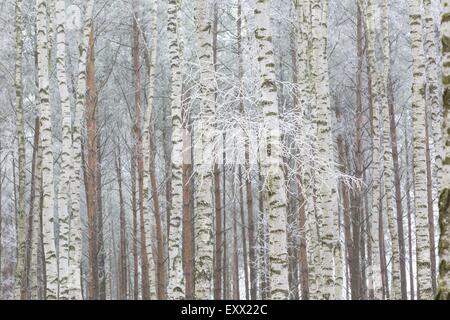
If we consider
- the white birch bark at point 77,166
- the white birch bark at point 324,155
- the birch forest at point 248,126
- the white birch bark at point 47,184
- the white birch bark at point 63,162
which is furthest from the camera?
the white birch bark at point 77,166

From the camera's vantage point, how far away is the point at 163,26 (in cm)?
1747

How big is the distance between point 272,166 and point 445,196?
7.67 ft

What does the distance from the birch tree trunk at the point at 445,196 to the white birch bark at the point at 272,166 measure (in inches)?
85.0

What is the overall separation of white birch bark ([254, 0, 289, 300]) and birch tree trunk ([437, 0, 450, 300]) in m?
2.16

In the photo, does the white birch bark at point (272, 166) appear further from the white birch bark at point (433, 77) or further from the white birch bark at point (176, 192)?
the white birch bark at point (433, 77)

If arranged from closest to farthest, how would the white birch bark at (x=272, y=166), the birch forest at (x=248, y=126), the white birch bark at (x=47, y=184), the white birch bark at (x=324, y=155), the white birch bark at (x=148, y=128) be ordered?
the white birch bark at (x=272, y=166) → the birch forest at (x=248, y=126) → the white birch bark at (x=324, y=155) → the white birch bark at (x=47, y=184) → the white birch bark at (x=148, y=128)

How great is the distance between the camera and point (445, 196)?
4.92 meters

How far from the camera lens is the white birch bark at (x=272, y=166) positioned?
681 centimetres

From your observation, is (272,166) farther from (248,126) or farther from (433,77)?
(433,77)

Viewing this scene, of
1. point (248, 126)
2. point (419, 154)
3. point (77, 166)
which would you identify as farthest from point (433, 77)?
point (77, 166)

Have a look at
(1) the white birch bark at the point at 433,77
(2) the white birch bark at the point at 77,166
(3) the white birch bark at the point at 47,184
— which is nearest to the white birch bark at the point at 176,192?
(3) the white birch bark at the point at 47,184

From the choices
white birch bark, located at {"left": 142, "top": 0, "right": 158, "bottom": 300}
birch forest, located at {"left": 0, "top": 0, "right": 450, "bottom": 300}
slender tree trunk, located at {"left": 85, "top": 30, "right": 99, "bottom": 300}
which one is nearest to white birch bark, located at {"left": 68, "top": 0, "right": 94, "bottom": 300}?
birch forest, located at {"left": 0, "top": 0, "right": 450, "bottom": 300}
